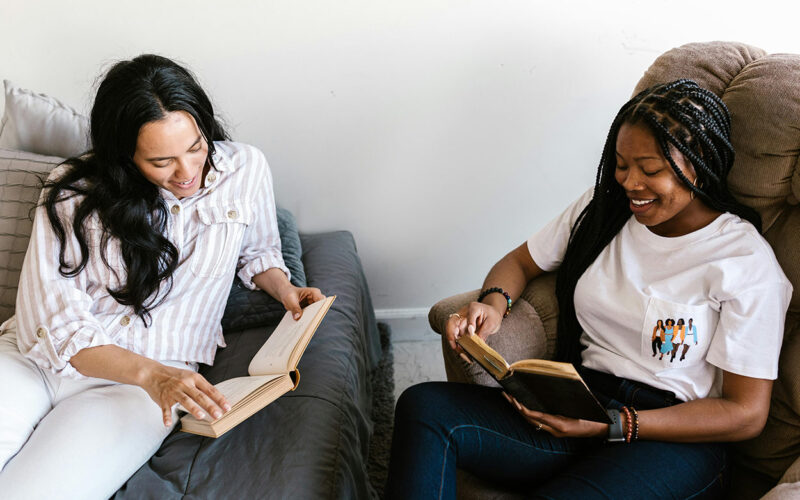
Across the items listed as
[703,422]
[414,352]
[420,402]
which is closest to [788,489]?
[703,422]

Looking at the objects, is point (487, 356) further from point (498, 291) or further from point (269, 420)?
point (269, 420)

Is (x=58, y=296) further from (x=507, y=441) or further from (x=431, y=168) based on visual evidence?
(x=431, y=168)

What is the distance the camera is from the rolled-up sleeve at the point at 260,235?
1395mm

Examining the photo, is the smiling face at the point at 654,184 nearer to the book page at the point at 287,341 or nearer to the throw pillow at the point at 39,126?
the book page at the point at 287,341

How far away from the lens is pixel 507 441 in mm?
1097

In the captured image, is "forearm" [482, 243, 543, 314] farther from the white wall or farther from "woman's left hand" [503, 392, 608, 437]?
the white wall

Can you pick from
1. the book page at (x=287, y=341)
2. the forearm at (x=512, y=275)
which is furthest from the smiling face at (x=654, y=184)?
the book page at (x=287, y=341)

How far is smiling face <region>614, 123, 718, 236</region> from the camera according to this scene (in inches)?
41.1

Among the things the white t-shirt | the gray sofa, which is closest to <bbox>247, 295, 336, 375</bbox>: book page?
the gray sofa

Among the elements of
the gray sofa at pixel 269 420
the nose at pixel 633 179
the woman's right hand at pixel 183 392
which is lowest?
the gray sofa at pixel 269 420

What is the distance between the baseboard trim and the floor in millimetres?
19

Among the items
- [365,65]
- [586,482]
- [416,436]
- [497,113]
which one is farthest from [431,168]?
[586,482]

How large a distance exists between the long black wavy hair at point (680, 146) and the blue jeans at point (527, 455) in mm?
348

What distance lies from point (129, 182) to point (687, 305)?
1.12 meters
